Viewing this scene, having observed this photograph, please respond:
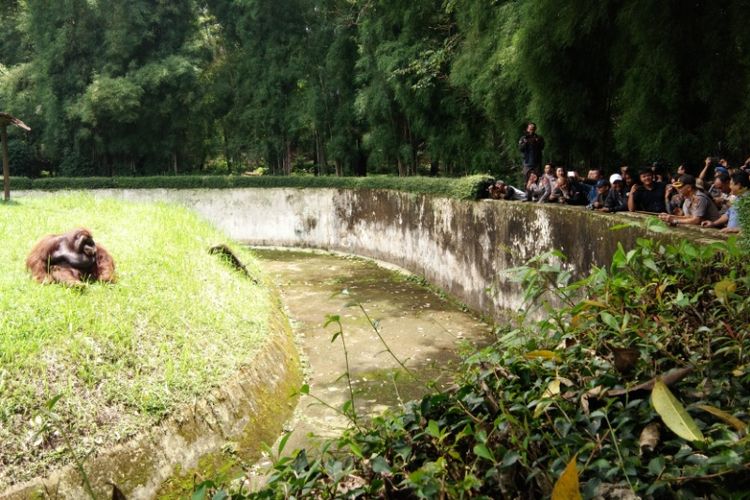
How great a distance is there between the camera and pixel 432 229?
1194cm

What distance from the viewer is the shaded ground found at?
238 inches

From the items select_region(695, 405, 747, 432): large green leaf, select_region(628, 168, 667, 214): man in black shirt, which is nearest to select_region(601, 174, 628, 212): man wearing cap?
select_region(628, 168, 667, 214): man in black shirt

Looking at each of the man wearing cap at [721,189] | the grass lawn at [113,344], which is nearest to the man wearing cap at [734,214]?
the man wearing cap at [721,189]

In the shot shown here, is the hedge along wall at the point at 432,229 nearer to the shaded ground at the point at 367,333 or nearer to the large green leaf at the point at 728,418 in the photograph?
the shaded ground at the point at 367,333

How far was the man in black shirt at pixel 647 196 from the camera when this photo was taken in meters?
6.09

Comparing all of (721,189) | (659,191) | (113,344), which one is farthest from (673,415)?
(659,191)

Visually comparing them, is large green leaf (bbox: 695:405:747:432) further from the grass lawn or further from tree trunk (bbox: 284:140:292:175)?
tree trunk (bbox: 284:140:292:175)

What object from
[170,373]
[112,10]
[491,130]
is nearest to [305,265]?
[491,130]

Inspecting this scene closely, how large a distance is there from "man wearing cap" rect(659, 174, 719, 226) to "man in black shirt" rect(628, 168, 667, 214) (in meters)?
0.78

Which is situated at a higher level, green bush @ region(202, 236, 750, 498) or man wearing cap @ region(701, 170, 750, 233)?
man wearing cap @ region(701, 170, 750, 233)

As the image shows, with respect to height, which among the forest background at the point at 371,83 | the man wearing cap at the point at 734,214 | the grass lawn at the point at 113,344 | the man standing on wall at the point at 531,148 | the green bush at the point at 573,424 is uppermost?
the forest background at the point at 371,83

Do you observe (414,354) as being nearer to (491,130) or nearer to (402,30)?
(491,130)

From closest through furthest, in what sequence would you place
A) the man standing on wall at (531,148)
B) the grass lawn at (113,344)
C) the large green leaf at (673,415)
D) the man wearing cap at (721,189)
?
the large green leaf at (673,415), the grass lawn at (113,344), the man wearing cap at (721,189), the man standing on wall at (531,148)

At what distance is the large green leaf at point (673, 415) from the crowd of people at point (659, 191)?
324cm
